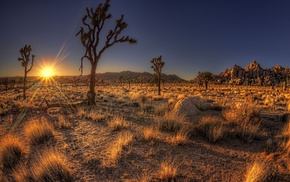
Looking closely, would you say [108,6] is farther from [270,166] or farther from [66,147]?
[270,166]

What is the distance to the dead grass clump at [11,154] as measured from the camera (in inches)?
183

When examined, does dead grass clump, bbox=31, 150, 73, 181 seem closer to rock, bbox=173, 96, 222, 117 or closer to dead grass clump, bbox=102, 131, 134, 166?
dead grass clump, bbox=102, 131, 134, 166

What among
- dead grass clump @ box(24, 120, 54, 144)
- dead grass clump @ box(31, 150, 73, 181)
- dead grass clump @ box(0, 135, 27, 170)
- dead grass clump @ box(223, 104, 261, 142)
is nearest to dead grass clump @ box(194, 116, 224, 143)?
dead grass clump @ box(223, 104, 261, 142)

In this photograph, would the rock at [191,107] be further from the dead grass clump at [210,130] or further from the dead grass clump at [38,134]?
the dead grass clump at [38,134]

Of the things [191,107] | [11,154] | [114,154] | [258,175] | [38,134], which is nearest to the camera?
[258,175]

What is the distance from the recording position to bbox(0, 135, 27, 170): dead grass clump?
465 cm

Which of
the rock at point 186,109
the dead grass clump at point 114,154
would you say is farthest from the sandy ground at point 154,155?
the rock at point 186,109

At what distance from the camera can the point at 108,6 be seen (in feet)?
39.2

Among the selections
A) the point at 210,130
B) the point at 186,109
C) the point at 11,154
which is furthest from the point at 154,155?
the point at 186,109

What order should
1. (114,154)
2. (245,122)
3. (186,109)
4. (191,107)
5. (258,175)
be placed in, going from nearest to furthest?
(258,175) < (114,154) < (245,122) < (186,109) < (191,107)

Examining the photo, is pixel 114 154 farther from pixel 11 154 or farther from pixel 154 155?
pixel 11 154

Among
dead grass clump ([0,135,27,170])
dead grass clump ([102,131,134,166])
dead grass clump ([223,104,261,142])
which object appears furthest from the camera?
dead grass clump ([223,104,261,142])

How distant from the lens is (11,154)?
16.1 ft

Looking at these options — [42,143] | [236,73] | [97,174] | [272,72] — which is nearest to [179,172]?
[97,174]
